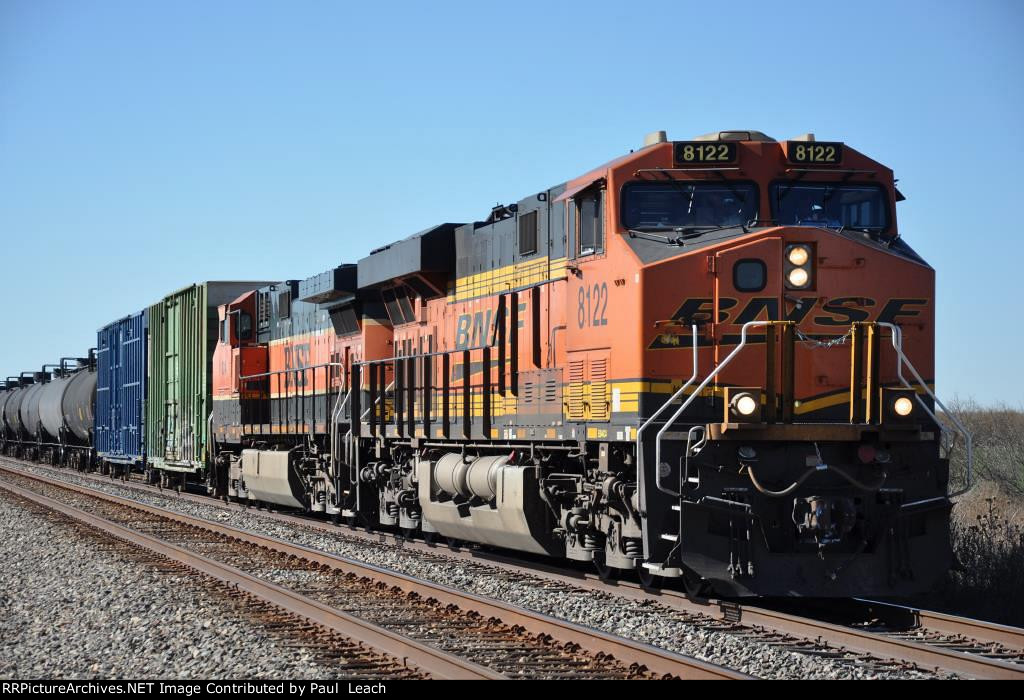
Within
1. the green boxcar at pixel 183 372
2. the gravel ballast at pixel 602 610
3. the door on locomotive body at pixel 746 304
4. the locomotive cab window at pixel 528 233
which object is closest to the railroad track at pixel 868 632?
the gravel ballast at pixel 602 610

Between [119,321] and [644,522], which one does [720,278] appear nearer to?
[644,522]

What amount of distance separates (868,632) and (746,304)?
269 centimetres

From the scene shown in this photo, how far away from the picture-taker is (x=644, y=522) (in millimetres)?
9508

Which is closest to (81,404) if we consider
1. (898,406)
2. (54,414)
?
(54,414)

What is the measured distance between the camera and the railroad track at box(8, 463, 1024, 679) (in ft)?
25.1

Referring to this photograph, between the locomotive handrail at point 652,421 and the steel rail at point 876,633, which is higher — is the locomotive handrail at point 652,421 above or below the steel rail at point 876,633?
above

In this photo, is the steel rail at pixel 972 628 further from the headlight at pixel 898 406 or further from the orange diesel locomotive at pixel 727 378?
the headlight at pixel 898 406

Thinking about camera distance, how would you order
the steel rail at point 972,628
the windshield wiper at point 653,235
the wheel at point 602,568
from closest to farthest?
the steel rail at point 972,628
the windshield wiper at point 653,235
the wheel at point 602,568

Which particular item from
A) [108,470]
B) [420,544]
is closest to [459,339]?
[420,544]

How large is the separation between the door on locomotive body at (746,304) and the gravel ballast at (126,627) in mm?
3957

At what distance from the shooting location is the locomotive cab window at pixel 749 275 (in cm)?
966

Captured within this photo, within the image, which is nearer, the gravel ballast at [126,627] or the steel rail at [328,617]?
the steel rail at [328,617]

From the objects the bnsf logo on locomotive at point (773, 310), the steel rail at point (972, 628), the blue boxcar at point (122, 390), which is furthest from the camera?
the blue boxcar at point (122, 390)

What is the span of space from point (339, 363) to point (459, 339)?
4183 millimetres
